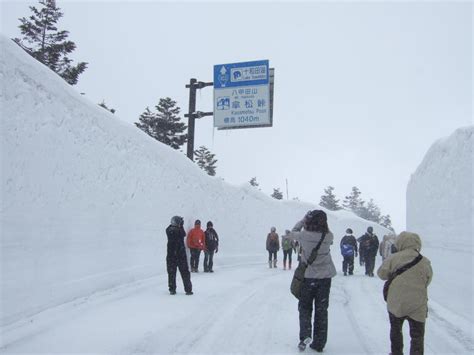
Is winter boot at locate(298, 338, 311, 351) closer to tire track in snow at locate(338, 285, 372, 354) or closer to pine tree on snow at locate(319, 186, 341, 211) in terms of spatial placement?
tire track in snow at locate(338, 285, 372, 354)

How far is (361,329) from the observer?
728cm

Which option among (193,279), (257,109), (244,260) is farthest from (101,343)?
(244,260)

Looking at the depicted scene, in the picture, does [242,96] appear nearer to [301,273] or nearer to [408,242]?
[301,273]

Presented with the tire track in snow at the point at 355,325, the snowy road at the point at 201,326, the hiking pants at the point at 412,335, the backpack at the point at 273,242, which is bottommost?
the tire track in snow at the point at 355,325

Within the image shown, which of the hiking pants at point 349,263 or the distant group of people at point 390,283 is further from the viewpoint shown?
the hiking pants at point 349,263

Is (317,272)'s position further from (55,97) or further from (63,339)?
(55,97)

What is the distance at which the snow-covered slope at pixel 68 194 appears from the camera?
6.51 metres

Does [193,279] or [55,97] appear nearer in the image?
[55,97]

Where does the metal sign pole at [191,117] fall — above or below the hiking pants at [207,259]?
above

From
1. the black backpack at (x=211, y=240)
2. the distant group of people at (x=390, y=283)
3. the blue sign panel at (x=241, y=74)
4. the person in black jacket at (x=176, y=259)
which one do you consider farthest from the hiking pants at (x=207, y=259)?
the distant group of people at (x=390, y=283)

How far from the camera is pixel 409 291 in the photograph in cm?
514

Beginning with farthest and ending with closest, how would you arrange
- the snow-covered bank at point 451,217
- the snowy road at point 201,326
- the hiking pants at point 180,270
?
the hiking pants at point 180,270 → the snow-covered bank at point 451,217 → the snowy road at point 201,326

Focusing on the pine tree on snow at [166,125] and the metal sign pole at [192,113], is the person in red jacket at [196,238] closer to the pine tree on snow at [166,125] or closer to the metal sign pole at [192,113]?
the metal sign pole at [192,113]

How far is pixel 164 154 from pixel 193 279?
3.79 meters
